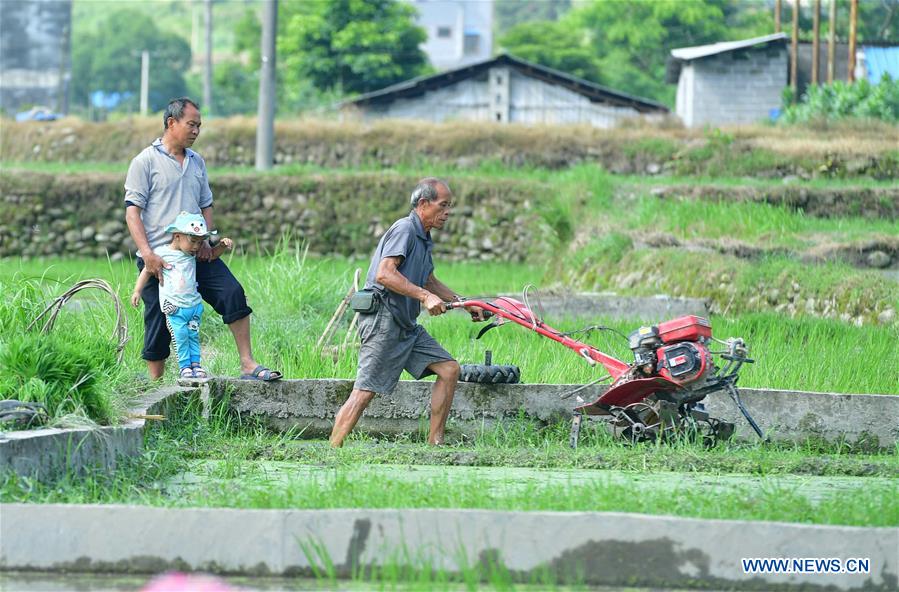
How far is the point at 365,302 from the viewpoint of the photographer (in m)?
7.91

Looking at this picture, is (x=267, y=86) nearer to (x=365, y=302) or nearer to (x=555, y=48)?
(x=365, y=302)

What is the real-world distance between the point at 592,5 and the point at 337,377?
178 feet

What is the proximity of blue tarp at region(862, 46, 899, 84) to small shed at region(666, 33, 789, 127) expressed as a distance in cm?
220

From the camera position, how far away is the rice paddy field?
584 cm

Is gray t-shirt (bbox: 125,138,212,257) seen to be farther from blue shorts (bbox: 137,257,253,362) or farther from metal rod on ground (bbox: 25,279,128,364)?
metal rod on ground (bbox: 25,279,128,364)

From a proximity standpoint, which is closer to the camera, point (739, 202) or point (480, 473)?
point (480, 473)

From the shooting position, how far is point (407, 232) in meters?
7.85

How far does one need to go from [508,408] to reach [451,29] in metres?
70.9

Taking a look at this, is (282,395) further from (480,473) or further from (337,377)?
(480,473)

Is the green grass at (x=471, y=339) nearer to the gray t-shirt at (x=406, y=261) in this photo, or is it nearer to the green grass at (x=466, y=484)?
the green grass at (x=466, y=484)

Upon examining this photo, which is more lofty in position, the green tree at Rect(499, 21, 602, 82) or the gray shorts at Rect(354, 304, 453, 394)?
the green tree at Rect(499, 21, 602, 82)

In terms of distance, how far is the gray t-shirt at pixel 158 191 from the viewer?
8.24 metres

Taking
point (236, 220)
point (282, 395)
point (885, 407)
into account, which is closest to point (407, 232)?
point (282, 395)

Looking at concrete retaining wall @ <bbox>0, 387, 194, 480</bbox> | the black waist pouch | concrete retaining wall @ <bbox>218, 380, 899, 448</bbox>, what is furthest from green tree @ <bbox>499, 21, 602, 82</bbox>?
concrete retaining wall @ <bbox>0, 387, 194, 480</bbox>
